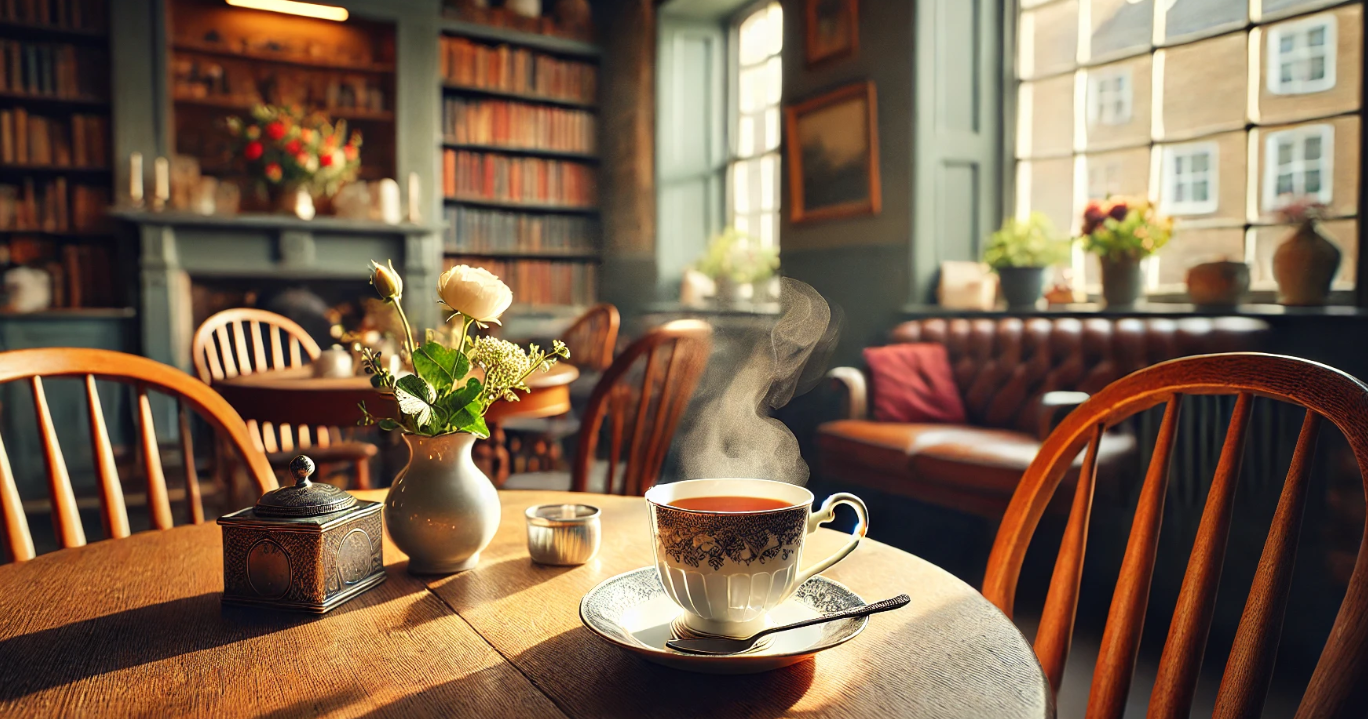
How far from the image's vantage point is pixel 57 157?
15.3ft

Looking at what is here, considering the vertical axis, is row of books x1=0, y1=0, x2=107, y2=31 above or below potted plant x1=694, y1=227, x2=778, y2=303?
above

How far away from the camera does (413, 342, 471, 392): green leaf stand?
2.37 ft

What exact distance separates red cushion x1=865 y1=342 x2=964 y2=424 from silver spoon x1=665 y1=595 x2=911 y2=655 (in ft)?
9.58

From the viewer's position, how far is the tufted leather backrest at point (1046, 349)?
2781 mm

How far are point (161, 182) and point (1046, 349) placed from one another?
4462mm

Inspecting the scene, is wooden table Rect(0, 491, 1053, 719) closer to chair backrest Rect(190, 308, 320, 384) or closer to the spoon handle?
the spoon handle

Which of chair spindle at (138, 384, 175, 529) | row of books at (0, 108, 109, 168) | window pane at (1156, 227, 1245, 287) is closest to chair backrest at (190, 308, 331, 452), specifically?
chair spindle at (138, 384, 175, 529)

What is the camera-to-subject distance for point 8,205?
4582 millimetres

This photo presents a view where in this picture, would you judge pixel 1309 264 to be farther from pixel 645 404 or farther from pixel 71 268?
pixel 71 268

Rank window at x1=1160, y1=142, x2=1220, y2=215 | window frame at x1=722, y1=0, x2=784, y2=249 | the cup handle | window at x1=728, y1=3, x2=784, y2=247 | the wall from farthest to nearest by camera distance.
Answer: window frame at x1=722, y1=0, x2=784, y2=249 → window at x1=728, y1=3, x2=784, y2=247 → the wall → window at x1=1160, y1=142, x2=1220, y2=215 → the cup handle

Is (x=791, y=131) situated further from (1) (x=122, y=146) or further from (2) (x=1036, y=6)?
(1) (x=122, y=146)

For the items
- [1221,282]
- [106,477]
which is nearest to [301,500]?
[106,477]

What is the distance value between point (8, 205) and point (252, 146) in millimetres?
1358

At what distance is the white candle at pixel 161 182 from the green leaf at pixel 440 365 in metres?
4.61
